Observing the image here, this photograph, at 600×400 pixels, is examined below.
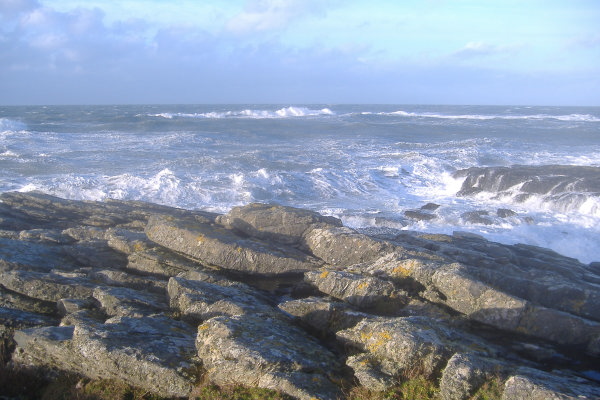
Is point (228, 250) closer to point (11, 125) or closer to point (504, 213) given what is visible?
point (504, 213)

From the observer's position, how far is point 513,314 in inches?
252

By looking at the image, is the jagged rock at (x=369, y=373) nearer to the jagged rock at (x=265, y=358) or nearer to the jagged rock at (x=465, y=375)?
the jagged rock at (x=265, y=358)

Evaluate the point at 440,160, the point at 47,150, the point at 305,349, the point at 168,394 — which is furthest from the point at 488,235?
the point at 47,150

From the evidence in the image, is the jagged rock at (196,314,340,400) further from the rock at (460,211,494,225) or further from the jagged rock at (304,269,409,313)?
the rock at (460,211,494,225)

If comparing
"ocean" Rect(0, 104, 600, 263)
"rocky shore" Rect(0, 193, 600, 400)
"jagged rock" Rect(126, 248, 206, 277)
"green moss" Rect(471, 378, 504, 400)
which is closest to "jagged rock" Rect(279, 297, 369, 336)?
"rocky shore" Rect(0, 193, 600, 400)

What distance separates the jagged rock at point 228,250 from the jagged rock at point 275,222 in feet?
2.55

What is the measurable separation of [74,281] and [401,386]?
5142mm

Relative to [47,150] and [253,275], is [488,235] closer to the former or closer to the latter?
[253,275]

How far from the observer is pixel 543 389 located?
165 inches

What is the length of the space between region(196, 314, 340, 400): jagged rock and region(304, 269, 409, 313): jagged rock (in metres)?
1.34

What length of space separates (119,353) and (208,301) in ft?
4.97

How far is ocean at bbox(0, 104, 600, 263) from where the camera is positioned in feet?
63.1

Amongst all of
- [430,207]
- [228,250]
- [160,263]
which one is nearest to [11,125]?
[430,207]

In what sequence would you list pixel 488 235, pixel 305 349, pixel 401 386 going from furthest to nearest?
pixel 488 235, pixel 305 349, pixel 401 386
